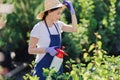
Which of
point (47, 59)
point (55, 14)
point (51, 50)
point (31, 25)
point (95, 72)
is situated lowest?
point (31, 25)

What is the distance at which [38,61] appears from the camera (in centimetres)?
418

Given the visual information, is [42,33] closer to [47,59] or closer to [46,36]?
[46,36]

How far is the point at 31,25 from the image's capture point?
24.5ft

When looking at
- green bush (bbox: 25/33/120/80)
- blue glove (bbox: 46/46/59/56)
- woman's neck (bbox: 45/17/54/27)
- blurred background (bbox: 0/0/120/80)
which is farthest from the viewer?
blurred background (bbox: 0/0/120/80)

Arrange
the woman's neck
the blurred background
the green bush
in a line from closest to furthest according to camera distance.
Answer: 1. the green bush
2. the woman's neck
3. the blurred background

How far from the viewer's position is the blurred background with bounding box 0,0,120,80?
716 cm

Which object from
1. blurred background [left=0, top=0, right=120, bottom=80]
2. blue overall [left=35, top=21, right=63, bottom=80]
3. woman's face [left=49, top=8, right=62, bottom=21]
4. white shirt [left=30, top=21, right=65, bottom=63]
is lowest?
blurred background [left=0, top=0, right=120, bottom=80]

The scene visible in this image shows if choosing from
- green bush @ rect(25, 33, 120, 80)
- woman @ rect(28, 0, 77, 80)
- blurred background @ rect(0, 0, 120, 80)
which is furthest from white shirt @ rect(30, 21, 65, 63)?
blurred background @ rect(0, 0, 120, 80)

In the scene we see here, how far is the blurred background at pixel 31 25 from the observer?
7.16 metres

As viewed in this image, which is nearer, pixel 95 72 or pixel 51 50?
pixel 95 72

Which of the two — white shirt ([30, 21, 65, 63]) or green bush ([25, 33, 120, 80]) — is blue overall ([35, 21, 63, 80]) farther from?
green bush ([25, 33, 120, 80])

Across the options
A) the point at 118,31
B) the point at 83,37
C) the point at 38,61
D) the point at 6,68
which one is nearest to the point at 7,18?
the point at 6,68

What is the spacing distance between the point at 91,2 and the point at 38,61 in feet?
9.56

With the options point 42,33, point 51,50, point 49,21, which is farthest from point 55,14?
point 51,50
